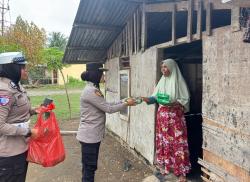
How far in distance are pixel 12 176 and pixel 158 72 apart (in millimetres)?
3158

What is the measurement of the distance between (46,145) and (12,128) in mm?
565

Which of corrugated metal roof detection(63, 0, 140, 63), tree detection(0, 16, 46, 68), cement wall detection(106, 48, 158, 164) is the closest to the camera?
cement wall detection(106, 48, 158, 164)

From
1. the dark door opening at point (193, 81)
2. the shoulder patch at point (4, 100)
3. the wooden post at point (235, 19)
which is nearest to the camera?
the shoulder patch at point (4, 100)

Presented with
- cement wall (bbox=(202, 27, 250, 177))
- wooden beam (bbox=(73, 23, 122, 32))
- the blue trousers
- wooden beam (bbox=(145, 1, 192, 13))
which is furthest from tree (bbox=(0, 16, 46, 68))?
cement wall (bbox=(202, 27, 250, 177))

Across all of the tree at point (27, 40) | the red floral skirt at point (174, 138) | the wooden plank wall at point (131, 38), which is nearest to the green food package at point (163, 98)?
the red floral skirt at point (174, 138)

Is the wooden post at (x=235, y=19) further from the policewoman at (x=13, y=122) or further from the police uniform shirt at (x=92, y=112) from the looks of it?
the policewoman at (x=13, y=122)

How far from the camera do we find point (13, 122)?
304 centimetres

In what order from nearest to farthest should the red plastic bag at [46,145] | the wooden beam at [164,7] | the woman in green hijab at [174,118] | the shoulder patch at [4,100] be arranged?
the shoulder patch at [4,100]
the red plastic bag at [46,145]
the wooden beam at [164,7]
the woman in green hijab at [174,118]

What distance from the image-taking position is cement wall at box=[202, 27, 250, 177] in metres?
3.18

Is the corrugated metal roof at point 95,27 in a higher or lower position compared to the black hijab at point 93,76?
higher

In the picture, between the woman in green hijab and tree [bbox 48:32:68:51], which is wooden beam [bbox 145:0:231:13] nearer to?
the woman in green hijab

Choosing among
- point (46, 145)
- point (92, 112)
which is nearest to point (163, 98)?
point (92, 112)

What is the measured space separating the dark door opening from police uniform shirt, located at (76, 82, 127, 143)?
2416 mm

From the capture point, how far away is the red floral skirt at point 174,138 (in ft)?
15.5
